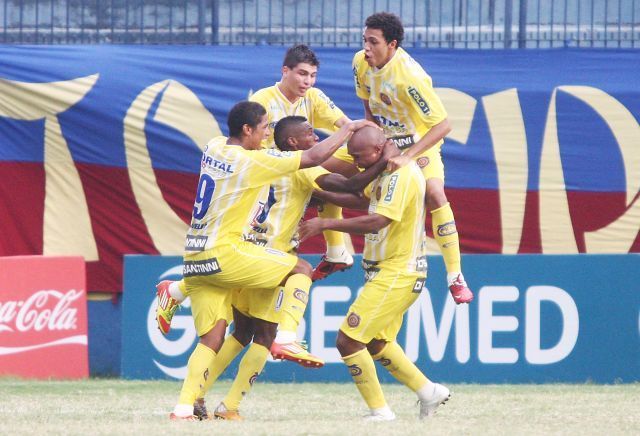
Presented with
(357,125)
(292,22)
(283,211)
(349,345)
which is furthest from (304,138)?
(292,22)

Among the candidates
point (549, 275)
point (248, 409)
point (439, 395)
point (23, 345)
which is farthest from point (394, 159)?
point (23, 345)

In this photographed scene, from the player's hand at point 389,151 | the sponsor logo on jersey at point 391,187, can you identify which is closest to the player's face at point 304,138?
the player's hand at point 389,151

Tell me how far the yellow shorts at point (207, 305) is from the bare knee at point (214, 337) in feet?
0.07

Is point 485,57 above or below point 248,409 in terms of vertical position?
above

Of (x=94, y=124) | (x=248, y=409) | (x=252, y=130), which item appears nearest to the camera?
(x=252, y=130)

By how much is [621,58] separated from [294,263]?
6526 millimetres

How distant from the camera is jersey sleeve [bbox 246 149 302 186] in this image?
26.5 ft

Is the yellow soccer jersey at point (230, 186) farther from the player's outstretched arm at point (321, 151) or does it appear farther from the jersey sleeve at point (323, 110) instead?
the jersey sleeve at point (323, 110)

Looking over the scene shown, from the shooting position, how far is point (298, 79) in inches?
356

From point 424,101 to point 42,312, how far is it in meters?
5.04

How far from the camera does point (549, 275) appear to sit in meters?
11.9

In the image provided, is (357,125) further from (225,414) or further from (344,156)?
(225,414)

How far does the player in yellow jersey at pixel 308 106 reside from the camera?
892 centimetres

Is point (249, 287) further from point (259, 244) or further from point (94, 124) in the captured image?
point (94, 124)
